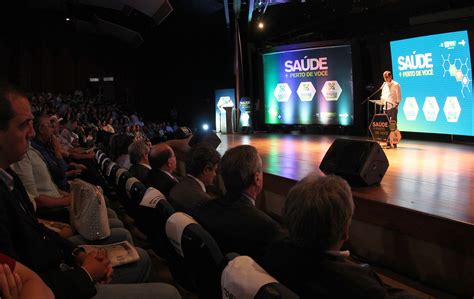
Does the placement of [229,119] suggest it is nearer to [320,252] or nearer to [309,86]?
[309,86]

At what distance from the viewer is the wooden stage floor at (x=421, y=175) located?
8.36 ft

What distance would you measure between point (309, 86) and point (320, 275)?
29.1 feet

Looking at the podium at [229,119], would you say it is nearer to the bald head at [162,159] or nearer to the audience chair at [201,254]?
the bald head at [162,159]

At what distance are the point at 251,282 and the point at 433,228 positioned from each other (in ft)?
5.43

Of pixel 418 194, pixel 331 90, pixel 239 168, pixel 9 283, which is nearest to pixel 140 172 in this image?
pixel 239 168

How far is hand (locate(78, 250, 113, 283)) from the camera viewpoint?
1.57m

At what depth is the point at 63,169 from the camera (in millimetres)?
3297

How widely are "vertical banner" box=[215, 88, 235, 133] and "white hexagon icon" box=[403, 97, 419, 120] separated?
4.85 meters

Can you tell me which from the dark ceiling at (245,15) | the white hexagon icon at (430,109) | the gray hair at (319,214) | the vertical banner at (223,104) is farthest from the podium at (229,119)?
the gray hair at (319,214)

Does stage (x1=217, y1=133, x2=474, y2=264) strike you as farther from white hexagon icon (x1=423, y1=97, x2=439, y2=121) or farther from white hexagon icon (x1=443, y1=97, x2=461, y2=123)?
white hexagon icon (x1=423, y1=97, x2=439, y2=121)

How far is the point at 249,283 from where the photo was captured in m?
1.00

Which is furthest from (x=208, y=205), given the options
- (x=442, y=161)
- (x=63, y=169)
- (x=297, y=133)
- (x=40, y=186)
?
(x=297, y=133)

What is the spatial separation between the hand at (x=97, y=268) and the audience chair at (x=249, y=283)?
693mm

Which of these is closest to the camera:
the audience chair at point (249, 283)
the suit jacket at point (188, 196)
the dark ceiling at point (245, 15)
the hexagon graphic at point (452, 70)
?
the audience chair at point (249, 283)
